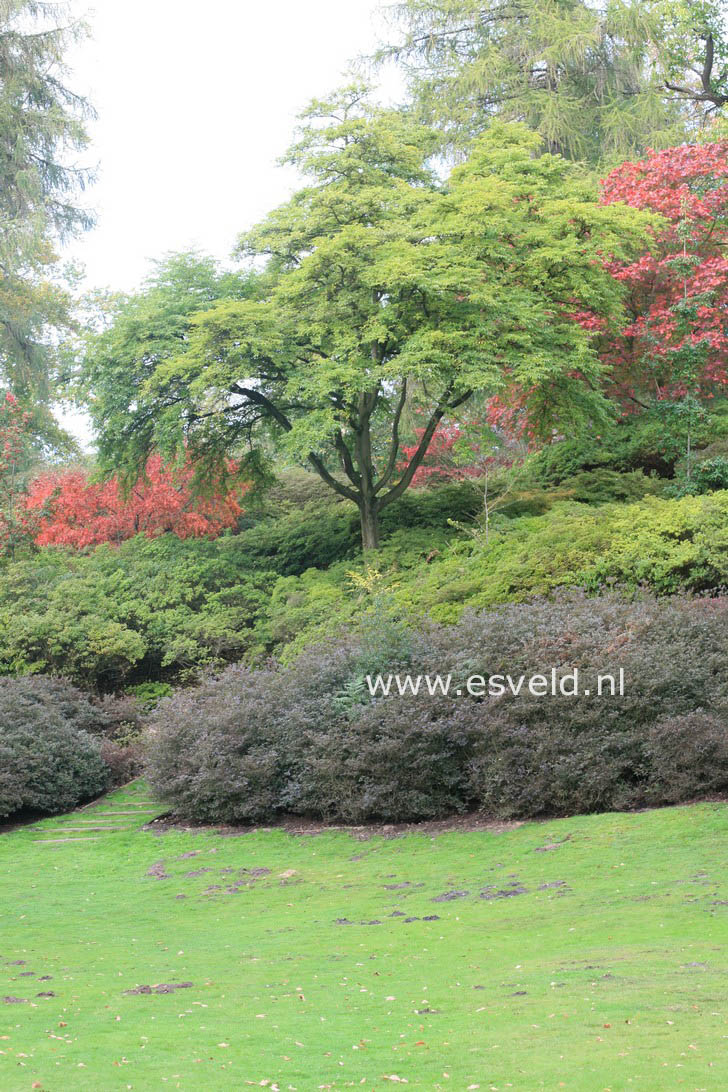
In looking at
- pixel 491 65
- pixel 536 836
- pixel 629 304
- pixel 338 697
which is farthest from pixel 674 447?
pixel 491 65

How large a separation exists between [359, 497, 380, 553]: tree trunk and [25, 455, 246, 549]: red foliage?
11.6ft

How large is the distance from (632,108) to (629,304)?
9734 millimetres

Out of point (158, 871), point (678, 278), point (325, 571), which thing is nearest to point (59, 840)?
point (158, 871)

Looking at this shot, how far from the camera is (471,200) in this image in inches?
652

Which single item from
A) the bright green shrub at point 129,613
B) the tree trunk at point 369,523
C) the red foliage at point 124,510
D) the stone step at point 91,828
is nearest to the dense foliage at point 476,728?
the stone step at point 91,828

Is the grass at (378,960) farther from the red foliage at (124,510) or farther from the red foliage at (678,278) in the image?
the red foliage at (124,510)

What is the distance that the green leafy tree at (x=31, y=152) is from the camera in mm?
25781

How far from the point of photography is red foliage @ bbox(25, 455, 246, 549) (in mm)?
21203

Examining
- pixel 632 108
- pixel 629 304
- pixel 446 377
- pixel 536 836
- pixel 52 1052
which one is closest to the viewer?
pixel 52 1052

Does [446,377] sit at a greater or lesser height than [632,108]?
lesser

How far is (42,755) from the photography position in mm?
11961

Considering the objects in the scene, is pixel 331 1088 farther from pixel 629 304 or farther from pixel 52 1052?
pixel 629 304

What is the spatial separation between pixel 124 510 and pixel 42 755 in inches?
403

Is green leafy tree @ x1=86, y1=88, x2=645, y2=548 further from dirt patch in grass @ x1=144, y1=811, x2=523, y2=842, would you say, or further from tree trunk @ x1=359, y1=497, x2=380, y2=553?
dirt patch in grass @ x1=144, y1=811, x2=523, y2=842
